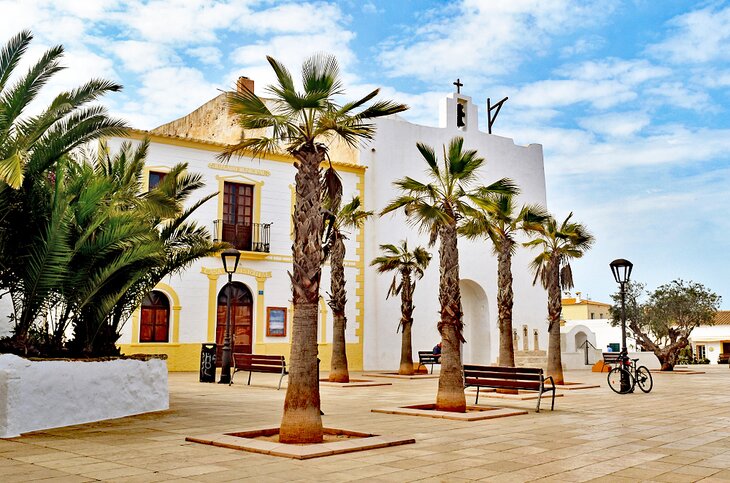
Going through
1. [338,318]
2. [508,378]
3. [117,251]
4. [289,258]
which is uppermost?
[289,258]

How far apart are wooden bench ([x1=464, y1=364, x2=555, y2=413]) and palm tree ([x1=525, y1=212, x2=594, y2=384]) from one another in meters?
5.93

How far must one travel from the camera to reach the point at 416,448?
8.15 m

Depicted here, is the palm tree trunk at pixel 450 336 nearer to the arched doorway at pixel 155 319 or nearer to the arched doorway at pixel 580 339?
the arched doorway at pixel 155 319

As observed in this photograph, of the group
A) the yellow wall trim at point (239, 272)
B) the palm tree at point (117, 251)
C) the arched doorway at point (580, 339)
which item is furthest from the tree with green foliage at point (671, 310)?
the palm tree at point (117, 251)

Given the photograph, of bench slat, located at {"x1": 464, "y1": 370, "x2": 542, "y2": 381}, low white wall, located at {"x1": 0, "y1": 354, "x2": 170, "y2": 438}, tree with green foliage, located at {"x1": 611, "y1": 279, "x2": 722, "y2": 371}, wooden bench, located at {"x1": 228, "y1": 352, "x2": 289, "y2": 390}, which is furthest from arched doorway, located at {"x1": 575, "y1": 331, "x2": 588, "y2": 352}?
Answer: low white wall, located at {"x1": 0, "y1": 354, "x2": 170, "y2": 438}

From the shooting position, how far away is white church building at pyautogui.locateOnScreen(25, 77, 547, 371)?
76.2ft

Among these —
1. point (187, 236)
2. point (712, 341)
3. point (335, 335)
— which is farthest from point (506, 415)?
point (712, 341)

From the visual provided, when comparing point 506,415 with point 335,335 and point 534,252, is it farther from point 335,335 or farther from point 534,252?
point 534,252

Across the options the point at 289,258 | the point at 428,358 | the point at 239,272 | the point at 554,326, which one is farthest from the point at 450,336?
the point at 289,258

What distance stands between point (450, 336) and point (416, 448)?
378 cm

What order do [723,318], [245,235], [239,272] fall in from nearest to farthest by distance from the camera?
[239,272] < [245,235] < [723,318]

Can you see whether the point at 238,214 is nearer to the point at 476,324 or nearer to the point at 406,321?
the point at 406,321

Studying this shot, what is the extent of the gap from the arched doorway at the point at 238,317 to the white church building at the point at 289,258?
4cm

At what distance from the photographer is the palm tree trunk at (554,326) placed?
18.7 meters
